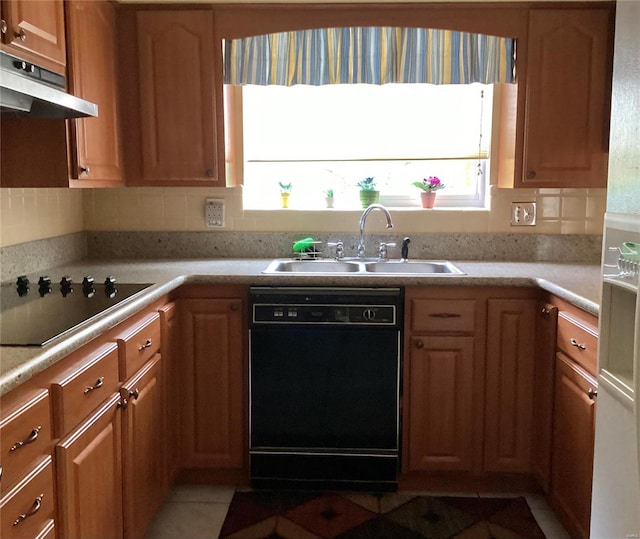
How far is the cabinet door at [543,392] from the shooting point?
7.86 feet

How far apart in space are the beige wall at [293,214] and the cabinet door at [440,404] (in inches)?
30.4

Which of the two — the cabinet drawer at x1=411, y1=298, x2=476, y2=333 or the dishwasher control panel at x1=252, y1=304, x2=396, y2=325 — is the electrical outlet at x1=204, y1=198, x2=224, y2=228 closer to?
the dishwasher control panel at x1=252, y1=304, x2=396, y2=325

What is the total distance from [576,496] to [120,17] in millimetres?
2596

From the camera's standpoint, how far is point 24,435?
1304mm

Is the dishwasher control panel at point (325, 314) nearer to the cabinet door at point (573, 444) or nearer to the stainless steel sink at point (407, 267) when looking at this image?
the stainless steel sink at point (407, 267)

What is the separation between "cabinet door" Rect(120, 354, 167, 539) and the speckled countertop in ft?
0.90

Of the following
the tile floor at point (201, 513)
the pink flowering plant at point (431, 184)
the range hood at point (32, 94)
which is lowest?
the tile floor at point (201, 513)

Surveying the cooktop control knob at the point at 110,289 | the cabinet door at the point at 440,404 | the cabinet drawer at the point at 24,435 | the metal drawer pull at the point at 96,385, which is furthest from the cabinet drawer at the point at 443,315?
the cabinet drawer at the point at 24,435

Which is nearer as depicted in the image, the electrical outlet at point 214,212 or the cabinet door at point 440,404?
the cabinet door at point 440,404

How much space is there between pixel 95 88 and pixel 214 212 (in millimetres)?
847

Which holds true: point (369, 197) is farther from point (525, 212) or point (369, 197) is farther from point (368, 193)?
point (525, 212)

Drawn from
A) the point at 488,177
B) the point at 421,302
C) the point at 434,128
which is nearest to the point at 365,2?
the point at 434,128

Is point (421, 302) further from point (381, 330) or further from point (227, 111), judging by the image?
point (227, 111)

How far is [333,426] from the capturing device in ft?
8.41
